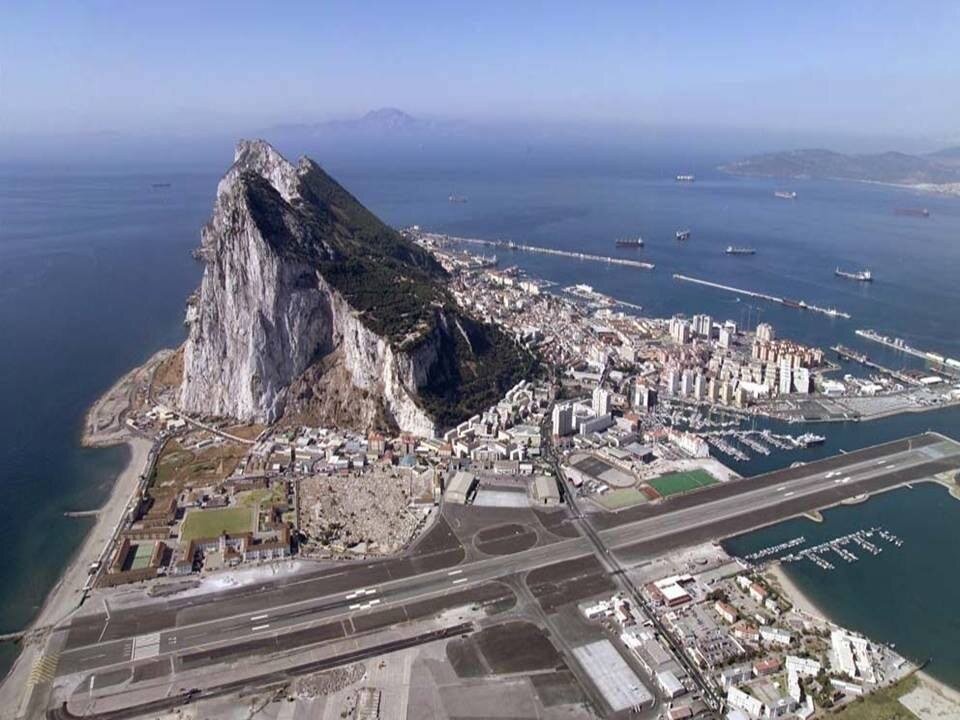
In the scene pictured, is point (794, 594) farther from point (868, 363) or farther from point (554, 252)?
point (554, 252)

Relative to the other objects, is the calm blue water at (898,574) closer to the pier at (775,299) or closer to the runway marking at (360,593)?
the runway marking at (360,593)

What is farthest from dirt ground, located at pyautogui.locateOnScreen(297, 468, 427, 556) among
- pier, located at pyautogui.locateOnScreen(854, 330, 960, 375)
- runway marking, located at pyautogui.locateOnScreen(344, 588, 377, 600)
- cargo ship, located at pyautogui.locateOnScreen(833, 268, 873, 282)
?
cargo ship, located at pyautogui.locateOnScreen(833, 268, 873, 282)

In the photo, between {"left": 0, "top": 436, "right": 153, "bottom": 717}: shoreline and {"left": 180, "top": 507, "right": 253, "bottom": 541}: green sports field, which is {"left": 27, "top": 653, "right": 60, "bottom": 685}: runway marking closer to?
{"left": 0, "top": 436, "right": 153, "bottom": 717}: shoreline

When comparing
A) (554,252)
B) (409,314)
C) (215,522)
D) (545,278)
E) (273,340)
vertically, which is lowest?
(215,522)

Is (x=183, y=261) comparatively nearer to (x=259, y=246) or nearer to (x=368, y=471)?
(x=259, y=246)

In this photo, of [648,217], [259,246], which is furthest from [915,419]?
[648,217]

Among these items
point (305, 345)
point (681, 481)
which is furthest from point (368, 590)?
point (305, 345)
